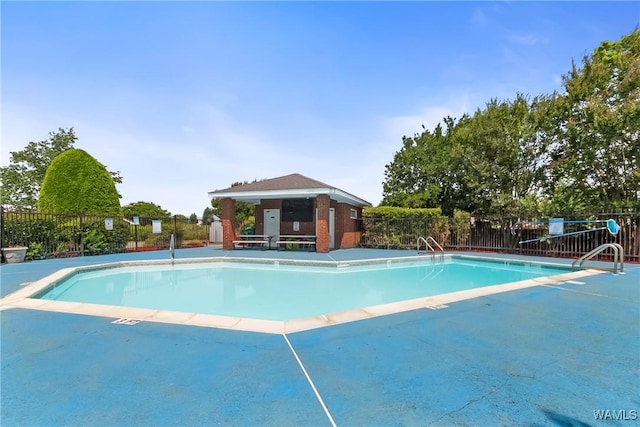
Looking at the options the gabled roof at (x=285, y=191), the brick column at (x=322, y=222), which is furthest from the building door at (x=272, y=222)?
the brick column at (x=322, y=222)

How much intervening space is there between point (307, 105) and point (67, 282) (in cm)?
1104

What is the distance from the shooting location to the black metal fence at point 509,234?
1212 cm

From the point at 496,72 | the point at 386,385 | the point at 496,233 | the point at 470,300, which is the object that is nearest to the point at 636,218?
the point at 496,233

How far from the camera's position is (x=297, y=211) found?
1802 cm

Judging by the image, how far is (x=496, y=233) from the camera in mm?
16594

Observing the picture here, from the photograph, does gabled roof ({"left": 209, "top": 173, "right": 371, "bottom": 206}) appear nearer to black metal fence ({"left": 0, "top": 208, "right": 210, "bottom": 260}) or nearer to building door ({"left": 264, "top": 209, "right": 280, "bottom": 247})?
building door ({"left": 264, "top": 209, "right": 280, "bottom": 247})

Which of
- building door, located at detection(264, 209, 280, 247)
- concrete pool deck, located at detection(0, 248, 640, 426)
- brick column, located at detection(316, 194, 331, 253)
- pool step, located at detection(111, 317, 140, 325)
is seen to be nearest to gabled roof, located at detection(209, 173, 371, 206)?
brick column, located at detection(316, 194, 331, 253)

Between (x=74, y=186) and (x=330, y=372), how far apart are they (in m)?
18.7

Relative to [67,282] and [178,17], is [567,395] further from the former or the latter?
[178,17]

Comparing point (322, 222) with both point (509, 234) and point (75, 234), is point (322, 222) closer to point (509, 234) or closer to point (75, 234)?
point (509, 234)

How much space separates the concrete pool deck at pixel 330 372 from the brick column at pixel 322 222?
10.5 meters

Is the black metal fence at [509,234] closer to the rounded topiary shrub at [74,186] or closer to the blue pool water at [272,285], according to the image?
the blue pool water at [272,285]

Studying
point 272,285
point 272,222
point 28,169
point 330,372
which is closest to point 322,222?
point 272,222

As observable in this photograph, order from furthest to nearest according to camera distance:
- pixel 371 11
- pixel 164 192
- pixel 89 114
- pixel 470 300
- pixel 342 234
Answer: pixel 164 192, pixel 342 234, pixel 89 114, pixel 371 11, pixel 470 300
